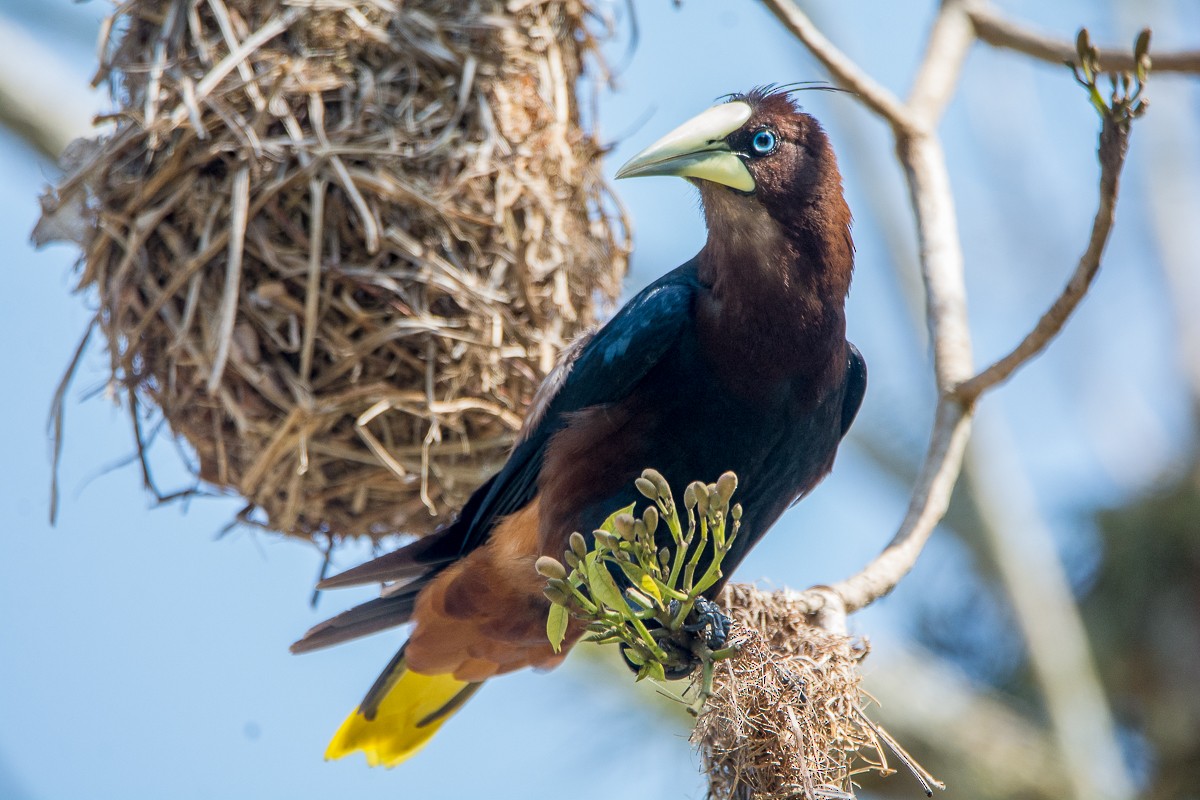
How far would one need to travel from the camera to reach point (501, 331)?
8.63 ft

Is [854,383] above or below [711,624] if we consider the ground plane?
above

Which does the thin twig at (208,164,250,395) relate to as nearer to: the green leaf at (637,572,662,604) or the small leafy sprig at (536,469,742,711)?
the small leafy sprig at (536,469,742,711)

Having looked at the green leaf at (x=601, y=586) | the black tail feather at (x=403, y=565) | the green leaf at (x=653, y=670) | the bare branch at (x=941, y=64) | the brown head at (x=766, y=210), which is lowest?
the black tail feather at (x=403, y=565)

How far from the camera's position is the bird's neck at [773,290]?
2.31 meters

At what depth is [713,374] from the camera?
232 centimetres

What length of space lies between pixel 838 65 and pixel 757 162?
1.56 feet

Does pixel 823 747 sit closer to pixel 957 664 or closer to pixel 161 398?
pixel 161 398

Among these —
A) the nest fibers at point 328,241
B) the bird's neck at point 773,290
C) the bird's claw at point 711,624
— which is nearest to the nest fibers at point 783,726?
the bird's claw at point 711,624

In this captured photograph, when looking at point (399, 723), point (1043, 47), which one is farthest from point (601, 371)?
point (1043, 47)

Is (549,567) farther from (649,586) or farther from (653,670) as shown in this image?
(653,670)

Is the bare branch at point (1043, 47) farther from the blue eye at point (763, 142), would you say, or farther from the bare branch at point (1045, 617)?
the bare branch at point (1045, 617)

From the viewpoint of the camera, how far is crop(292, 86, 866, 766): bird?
2.31 metres

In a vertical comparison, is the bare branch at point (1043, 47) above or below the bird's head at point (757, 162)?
above

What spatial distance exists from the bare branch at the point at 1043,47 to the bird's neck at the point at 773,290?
669 mm
